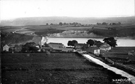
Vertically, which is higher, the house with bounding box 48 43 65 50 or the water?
the water

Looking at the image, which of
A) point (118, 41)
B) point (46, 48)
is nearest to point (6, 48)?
point (46, 48)

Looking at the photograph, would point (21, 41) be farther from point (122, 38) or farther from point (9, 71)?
point (122, 38)

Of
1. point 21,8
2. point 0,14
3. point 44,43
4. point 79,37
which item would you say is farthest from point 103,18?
point 0,14

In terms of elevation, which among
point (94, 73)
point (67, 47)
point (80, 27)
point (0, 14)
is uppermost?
point (0, 14)

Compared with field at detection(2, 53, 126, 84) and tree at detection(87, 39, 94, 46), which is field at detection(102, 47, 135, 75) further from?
tree at detection(87, 39, 94, 46)

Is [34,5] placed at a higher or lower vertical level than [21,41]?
higher

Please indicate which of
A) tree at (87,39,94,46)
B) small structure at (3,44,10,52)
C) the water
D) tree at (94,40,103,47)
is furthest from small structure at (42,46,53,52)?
tree at (94,40,103,47)

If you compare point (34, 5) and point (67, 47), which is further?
point (67, 47)
